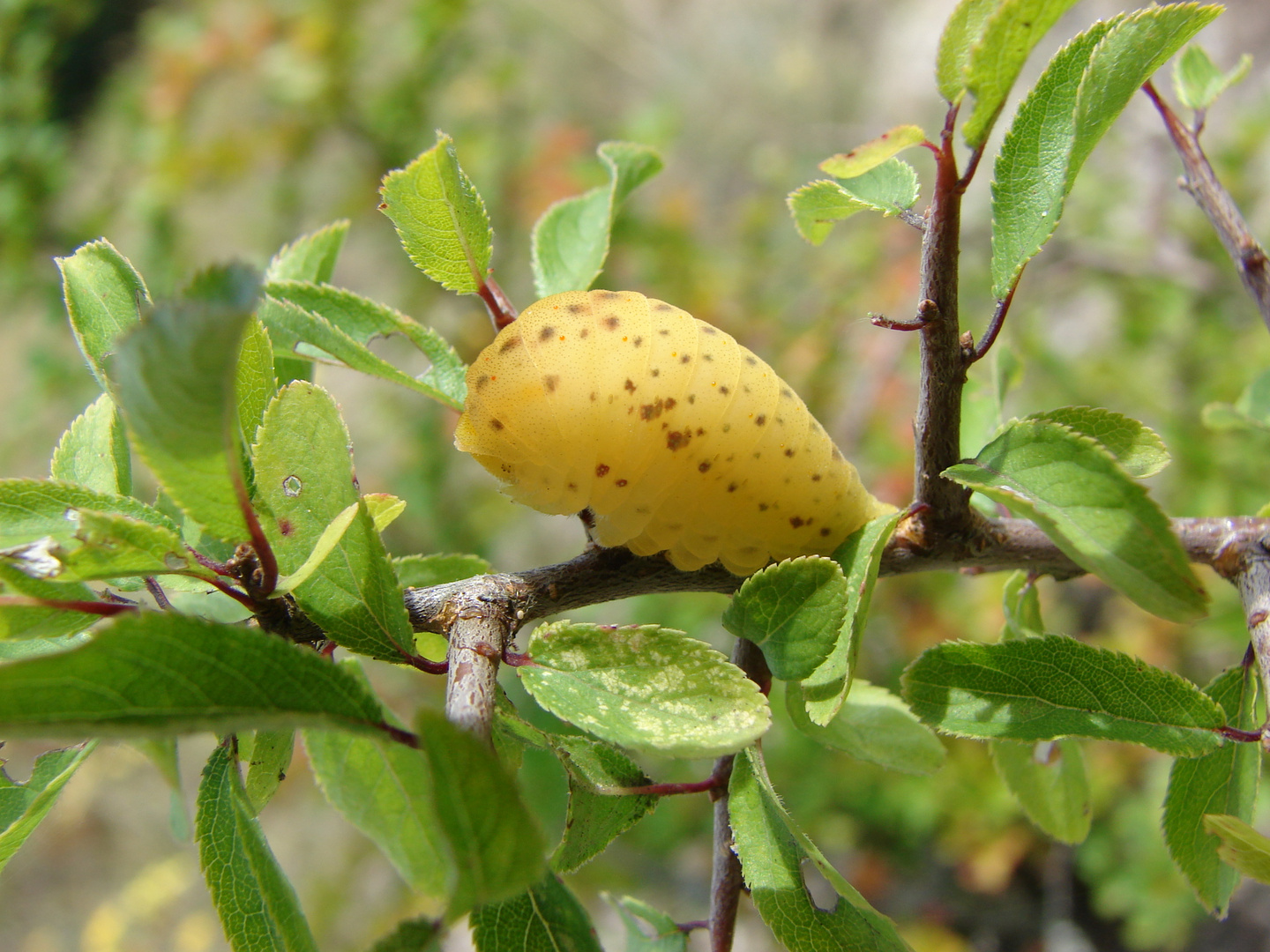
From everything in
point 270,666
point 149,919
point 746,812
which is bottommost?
point 149,919

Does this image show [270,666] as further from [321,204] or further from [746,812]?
[321,204]

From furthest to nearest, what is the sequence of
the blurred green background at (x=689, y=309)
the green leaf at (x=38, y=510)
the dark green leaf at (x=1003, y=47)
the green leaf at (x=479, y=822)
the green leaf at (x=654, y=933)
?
the blurred green background at (x=689, y=309) < the green leaf at (x=654, y=933) < the green leaf at (x=38, y=510) < the dark green leaf at (x=1003, y=47) < the green leaf at (x=479, y=822)

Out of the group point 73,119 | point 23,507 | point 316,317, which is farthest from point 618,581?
point 73,119

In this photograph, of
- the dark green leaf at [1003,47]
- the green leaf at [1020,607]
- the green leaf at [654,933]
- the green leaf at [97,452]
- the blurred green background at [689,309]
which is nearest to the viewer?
the dark green leaf at [1003,47]

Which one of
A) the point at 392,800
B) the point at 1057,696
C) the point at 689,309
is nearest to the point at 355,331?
the point at 392,800

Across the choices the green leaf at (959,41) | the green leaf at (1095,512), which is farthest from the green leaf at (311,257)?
the green leaf at (1095,512)

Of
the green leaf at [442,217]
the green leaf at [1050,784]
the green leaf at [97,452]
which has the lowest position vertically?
the green leaf at [1050,784]

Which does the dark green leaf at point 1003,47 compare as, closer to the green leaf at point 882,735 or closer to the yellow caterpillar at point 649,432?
the yellow caterpillar at point 649,432
